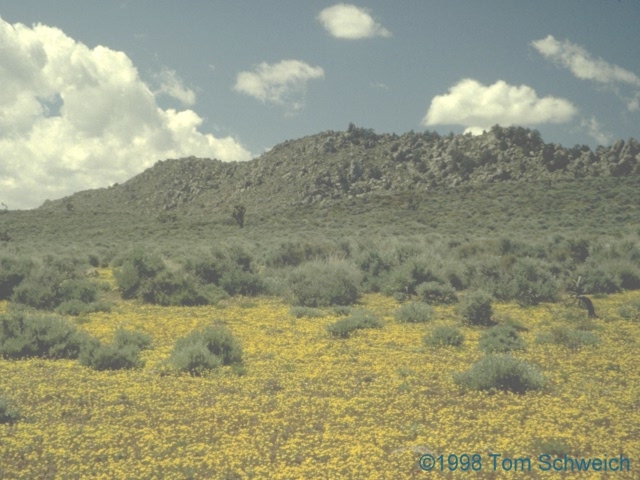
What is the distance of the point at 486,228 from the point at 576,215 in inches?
392

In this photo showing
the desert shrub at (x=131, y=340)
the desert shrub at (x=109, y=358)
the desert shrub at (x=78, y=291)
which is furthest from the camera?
the desert shrub at (x=78, y=291)

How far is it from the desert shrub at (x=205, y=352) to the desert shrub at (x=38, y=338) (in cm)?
262

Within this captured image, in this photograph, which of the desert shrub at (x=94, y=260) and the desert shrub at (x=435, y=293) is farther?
the desert shrub at (x=94, y=260)

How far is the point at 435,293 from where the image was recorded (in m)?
20.5

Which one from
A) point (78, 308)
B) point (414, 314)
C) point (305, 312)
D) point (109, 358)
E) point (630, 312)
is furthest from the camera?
point (78, 308)

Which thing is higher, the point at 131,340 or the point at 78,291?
the point at 78,291

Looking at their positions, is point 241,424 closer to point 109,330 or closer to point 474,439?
point 474,439

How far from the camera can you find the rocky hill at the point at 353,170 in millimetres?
70875

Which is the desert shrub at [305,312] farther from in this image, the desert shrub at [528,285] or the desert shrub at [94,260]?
the desert shrub at [94,260]

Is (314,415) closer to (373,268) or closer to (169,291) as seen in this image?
(169,291)

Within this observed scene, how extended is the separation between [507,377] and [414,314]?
6877 millimetres

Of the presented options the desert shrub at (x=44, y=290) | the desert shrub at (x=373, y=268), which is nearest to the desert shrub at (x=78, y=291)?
the desert shrub at (x=44, y=290)

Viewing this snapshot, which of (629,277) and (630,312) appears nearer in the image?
(630,312)

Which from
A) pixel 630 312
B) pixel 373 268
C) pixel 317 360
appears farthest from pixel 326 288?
pixel 630 312
